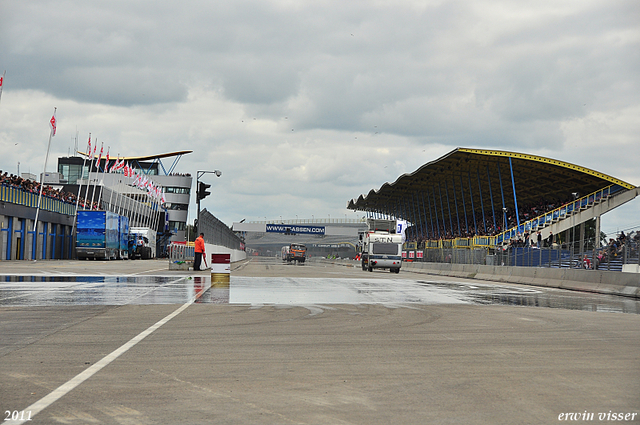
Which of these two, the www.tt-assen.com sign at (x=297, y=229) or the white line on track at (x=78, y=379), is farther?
the www.tt-assen.com sign at (x=297, y=229)

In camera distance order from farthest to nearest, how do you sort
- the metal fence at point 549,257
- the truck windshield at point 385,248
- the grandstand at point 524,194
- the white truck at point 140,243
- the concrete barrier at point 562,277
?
the white truck at point 140,243 < the grandstand at point 524,194 < the truck windshield at point 385,248 < the metal fence at point 549,257 < the concrete barrier at point 562,277

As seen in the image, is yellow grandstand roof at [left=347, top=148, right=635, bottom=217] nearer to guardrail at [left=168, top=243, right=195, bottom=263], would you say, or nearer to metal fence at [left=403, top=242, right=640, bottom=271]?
metal fence at [left=403, top=242, right=640, bottom=271]

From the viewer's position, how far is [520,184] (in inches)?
2680

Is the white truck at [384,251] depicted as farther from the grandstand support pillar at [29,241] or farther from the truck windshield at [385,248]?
the grandstand support pillar at [29,241]

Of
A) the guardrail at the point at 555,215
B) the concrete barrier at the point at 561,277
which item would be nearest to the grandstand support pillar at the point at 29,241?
the concrete barrier at the point at 561,277

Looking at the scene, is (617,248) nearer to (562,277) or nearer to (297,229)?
(562,277)

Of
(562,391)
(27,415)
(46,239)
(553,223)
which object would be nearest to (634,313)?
(562,391)

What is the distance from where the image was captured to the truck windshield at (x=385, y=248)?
4781cm

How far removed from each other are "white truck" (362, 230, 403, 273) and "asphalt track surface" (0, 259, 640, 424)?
33960 mm

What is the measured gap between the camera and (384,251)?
157ft

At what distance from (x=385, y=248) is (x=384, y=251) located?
0.26m

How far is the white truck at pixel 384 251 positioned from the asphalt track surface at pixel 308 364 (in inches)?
1337

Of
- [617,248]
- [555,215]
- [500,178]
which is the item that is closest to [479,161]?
[500,178]

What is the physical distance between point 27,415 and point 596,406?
14.8 ft
